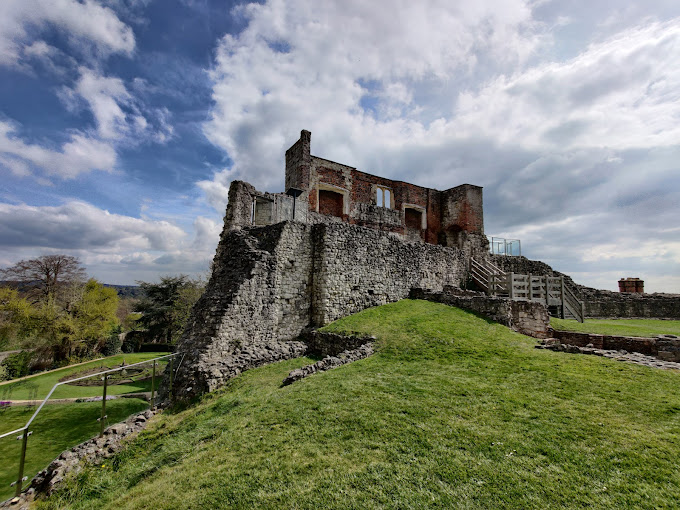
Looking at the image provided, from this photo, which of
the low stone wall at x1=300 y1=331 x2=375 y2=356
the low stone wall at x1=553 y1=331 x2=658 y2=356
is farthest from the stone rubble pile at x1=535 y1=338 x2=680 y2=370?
the low stone wall at x1=300 y1=331 x2=375 y2=356

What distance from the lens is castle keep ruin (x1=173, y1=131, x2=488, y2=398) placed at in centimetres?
1032

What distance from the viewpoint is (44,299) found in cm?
2839

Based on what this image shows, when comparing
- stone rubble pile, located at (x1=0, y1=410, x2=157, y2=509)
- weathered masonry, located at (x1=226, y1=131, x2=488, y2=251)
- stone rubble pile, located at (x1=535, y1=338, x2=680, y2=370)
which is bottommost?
stone rubble pile, located at (x1=0, y1=410, x2=157, y2=509)

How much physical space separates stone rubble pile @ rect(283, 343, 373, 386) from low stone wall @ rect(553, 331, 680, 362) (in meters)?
7.69

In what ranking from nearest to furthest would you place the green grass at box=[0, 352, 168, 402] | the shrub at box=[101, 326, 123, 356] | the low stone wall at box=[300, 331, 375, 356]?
the low stone wall at box=[300, 331, 375, 356] → the green grass at box=[0, 352, 168, 402] → the shrub at box=[101, 326, 123, 356]

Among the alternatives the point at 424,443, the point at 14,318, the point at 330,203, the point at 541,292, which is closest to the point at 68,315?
the point at 14,318

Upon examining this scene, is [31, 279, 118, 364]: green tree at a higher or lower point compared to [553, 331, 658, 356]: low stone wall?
lower

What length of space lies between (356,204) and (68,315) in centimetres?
2558

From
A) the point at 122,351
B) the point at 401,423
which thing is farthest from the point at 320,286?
the point at 122,351

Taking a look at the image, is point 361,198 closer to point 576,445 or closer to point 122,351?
point 576,445

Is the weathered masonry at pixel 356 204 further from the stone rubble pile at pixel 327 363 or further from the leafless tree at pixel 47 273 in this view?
the leafless tree at pixel 47 273

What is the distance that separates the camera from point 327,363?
9.05 meters

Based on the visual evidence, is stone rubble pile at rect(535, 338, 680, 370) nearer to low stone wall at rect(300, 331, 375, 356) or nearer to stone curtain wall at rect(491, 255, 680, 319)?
low stone wall at rect(300, 331, 375, 356)

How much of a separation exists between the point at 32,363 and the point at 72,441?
74.0ft
